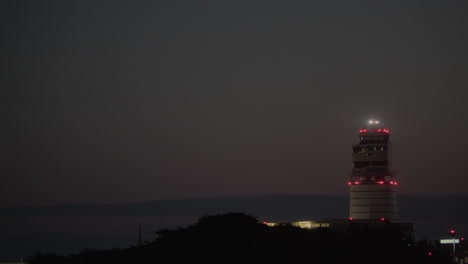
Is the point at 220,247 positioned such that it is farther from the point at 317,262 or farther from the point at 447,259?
the point at 447,259

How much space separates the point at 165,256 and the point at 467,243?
126587mm

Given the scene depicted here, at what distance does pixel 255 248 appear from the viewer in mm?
73312

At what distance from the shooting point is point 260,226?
8862 cm

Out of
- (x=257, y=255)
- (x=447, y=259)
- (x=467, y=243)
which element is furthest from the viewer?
(x=467, y=243)

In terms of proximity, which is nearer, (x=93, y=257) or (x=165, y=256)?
(x=165, y=256)

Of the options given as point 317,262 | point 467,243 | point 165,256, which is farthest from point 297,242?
point 467,243

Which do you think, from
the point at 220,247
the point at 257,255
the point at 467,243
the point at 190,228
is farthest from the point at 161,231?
the point at 467,243

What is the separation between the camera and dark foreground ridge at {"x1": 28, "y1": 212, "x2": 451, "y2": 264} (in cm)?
7412

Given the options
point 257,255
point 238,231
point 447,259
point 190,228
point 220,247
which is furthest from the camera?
point 447,259

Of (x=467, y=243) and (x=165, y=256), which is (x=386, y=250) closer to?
(x=165, y=256)

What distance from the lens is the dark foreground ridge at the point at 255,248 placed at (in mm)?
74125

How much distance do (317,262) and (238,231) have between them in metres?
11.5

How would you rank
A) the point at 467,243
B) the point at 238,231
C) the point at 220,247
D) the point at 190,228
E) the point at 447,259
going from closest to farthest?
the point at 220,247
the point at 238,231
the point at 190,228
the point at 447,259
the point at 467,243

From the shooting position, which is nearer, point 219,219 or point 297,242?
point 297,242
